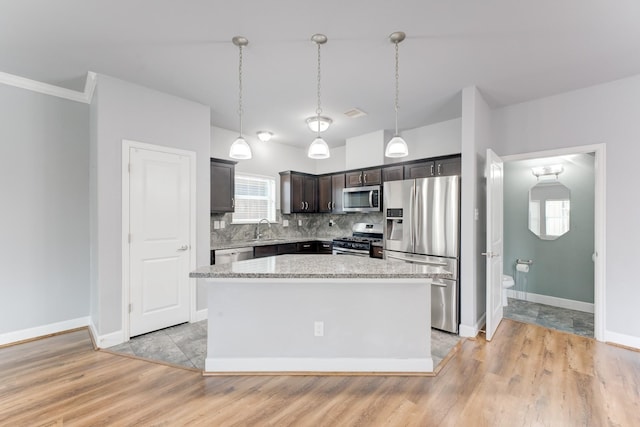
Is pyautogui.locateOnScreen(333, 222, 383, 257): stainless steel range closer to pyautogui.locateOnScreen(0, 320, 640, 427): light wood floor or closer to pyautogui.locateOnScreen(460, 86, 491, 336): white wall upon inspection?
pyautogui.locateOnScreen(460, 86, 491, 336): white wall

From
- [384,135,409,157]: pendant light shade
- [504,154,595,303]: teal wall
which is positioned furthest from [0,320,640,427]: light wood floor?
[384,135,409,157]: pendant light shade

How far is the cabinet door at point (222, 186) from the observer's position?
4.23 metres

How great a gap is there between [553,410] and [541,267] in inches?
122

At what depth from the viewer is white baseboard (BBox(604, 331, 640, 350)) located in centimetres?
296

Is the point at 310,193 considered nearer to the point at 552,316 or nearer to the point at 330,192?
the point at 330,192

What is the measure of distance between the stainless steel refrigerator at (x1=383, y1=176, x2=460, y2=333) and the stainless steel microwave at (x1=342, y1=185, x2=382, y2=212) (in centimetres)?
79

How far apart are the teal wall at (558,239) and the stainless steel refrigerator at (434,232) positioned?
6.93 feet

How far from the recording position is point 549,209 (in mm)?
4402

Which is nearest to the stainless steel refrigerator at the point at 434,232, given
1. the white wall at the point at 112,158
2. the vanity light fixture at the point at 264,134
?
the vanity light fixture at the point at 264,134

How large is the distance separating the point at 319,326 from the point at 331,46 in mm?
2354

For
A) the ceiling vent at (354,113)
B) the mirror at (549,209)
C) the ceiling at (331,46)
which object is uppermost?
the ceiling at (331,46)

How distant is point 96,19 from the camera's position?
2.13m

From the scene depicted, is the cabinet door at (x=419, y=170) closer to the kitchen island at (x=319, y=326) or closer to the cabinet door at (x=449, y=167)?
the cabinet door at (x=449, y=167)

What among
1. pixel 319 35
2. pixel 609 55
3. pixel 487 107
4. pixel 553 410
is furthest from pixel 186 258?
pixel 609 55
